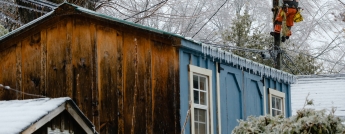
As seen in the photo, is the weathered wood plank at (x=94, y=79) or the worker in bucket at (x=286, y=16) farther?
the worker in bucket at (x=286, y=16)

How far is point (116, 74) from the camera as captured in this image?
12.3m

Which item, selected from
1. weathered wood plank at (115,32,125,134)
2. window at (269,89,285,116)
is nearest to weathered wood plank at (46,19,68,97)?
weathered wood plank at (115,32,125,134)

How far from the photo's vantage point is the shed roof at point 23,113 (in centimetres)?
909

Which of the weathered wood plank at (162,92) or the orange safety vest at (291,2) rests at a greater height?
the orange safety vest at (291,2)

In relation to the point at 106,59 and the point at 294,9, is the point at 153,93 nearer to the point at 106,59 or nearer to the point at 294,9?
the point at 106,59

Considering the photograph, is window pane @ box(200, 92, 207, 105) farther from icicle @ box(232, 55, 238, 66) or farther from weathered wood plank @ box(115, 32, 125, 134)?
weathered wood plank @ box(115, 32, 125, 134)

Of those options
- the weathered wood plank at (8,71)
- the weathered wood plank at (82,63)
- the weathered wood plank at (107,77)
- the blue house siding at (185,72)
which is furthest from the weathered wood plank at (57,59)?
the blue house siding at (185,72)

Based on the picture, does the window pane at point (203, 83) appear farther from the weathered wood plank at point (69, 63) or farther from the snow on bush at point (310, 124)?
the snow on bush at point (310, 124)


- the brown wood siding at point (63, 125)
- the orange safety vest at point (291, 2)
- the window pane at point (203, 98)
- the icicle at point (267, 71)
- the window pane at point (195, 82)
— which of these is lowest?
the brown wood siding at point (63, 125)

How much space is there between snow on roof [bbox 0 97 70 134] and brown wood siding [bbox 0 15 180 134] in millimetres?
1757

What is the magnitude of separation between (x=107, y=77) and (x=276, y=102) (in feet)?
20.8

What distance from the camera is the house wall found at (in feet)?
41.1

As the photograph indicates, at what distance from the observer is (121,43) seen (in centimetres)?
1247

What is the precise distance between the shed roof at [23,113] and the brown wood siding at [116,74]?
65.7 inches
